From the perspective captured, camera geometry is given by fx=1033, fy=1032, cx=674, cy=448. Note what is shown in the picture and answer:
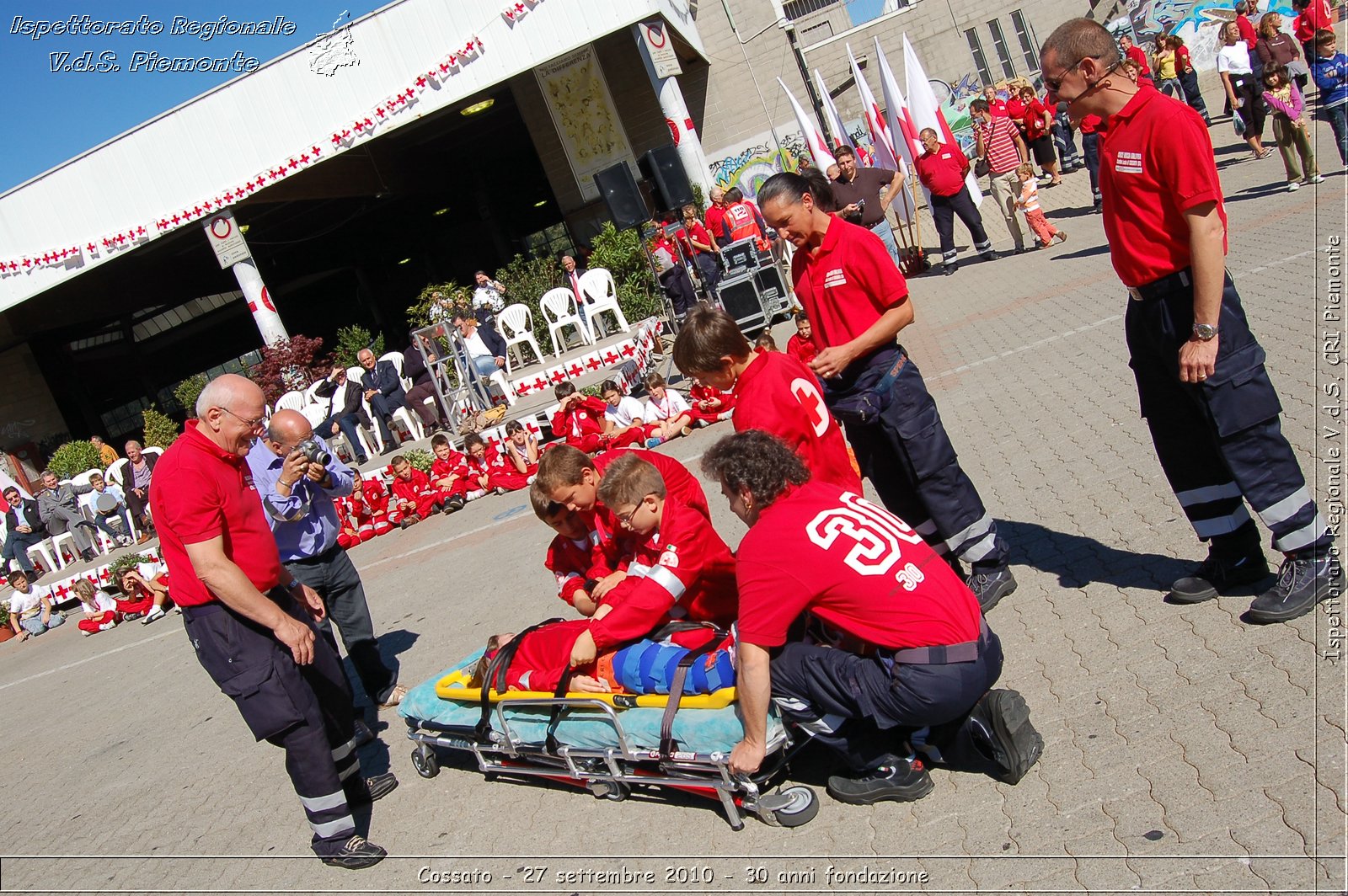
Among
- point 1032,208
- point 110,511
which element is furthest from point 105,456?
point 1032,208

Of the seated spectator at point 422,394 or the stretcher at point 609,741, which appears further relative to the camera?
the seated spectator at point 422,394

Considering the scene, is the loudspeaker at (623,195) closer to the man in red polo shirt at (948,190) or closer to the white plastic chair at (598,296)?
the white plastic chair at (598,296)

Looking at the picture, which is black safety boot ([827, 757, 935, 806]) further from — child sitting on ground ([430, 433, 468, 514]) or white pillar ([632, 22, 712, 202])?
white pillar ([632, 22, 712, 202])

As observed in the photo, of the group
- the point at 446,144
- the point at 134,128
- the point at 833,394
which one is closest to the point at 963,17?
the point at 446,144

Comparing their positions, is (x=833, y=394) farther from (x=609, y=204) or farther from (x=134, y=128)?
(x=134, y=128)

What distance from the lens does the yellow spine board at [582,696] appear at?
12.1ft

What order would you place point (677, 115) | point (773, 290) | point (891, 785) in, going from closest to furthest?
point (891, 785), point (773, 290), point (677, 115)

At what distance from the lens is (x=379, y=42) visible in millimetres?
16688

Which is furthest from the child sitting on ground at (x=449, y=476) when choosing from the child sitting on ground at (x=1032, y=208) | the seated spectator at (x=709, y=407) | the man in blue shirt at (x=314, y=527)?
the child sitting on ground at (x=1032, y=208)

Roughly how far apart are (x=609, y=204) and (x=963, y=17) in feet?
72.0

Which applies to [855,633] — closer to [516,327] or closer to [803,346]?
[803,346]

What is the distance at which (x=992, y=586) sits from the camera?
15.4 feet

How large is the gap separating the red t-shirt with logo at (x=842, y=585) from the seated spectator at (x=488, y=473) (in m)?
8.23

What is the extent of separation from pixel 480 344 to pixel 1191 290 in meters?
12.2
